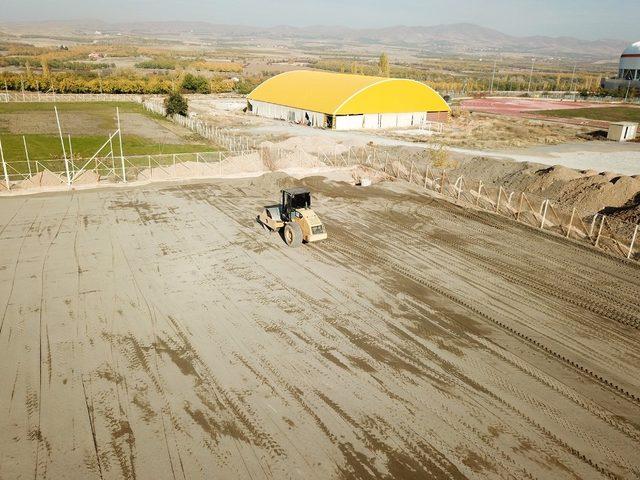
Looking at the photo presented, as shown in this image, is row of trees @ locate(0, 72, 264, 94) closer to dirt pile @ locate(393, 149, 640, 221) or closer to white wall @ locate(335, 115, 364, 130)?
white wall @ locate(335, 115, 364, 130)

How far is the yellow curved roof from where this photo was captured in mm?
52469

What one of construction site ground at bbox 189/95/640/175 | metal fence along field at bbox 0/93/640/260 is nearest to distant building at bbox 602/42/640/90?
construction site ground at bbox 189/95/640/175

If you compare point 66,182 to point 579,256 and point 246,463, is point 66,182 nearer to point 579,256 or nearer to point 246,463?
point 246,463

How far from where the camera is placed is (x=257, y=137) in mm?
46781

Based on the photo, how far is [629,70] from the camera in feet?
354

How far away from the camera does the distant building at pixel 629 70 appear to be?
345 ft

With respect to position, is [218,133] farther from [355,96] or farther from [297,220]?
[297,220]

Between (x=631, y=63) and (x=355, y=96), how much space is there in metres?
90.5

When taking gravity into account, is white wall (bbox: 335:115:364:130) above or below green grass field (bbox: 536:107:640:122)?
below

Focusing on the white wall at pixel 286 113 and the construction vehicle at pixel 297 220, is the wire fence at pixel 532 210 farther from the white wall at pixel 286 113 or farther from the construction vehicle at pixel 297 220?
the white wall at pixel 286 113

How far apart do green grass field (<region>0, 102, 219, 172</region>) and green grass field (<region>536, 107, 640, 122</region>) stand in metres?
54.5

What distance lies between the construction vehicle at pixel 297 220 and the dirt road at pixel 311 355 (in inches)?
26.3

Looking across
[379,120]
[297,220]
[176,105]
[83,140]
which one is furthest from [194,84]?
[297,220]

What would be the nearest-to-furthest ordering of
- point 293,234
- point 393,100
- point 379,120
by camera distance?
point 293,234 → point 379,120 → point 393,100
